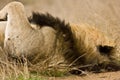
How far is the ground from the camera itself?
658cm

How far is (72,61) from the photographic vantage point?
6.73 m

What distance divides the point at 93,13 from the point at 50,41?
3.24 meters

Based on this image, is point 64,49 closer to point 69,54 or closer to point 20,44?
point 69,54

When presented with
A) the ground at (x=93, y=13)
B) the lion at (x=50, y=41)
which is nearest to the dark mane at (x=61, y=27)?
the lion at (x=50, y=41)

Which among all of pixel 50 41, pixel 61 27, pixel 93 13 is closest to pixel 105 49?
pixel 61 27

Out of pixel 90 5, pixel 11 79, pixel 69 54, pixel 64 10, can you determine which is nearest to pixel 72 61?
pixel 69 54

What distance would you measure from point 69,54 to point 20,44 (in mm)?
641

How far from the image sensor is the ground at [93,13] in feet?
21.6

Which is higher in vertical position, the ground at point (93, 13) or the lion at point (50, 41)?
the ground at point (93, 13)

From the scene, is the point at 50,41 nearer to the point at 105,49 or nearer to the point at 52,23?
the point at 52,23

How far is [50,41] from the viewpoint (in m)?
6.62

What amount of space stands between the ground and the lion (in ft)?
0.88

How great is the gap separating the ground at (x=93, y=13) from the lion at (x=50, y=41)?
270 mm

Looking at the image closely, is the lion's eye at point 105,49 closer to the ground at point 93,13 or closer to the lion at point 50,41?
the lion at point 50,41
